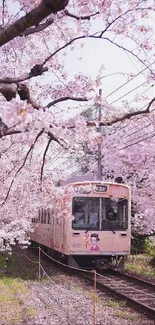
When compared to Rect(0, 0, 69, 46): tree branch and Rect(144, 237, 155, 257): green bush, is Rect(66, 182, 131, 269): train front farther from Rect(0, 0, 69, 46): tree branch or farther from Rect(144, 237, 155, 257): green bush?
Rect(0, 0, 69, 46): tree branch

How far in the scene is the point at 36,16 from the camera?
4355mm

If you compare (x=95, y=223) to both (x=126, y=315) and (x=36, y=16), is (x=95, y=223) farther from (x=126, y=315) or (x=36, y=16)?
(x=36, y=16)

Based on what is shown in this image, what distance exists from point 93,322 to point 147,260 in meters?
10.6

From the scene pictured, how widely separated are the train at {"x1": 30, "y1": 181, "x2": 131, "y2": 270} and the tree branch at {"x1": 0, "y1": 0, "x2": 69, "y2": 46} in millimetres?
8355

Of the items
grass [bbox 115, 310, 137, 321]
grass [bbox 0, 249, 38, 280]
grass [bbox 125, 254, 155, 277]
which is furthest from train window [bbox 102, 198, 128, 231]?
grass [bbox 115, 310, 137, 321]

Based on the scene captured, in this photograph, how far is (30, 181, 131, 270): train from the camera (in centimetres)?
1321

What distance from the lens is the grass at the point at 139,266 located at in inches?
573

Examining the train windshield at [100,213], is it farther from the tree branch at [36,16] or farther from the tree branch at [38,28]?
the tree branch at [36,16]

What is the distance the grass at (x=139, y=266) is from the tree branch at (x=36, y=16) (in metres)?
10.4

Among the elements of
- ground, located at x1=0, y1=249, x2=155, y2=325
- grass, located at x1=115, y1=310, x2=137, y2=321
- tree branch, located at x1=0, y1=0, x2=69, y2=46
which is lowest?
grass, located at x1=115, y1=310, x2=137, y2=321

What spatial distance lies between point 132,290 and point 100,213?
9.71 ft

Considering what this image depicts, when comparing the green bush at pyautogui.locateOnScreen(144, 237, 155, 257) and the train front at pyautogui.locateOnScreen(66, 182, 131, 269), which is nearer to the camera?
the train front at pyautogui.locateOnScreen(66, 182, 131, 269)

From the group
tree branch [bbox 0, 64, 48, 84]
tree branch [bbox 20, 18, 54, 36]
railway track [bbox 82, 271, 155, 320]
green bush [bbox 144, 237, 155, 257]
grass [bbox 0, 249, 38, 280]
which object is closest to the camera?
tree branch [bbox 0, 64, 48, 84]

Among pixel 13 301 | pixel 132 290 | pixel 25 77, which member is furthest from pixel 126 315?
pixel 25 77
